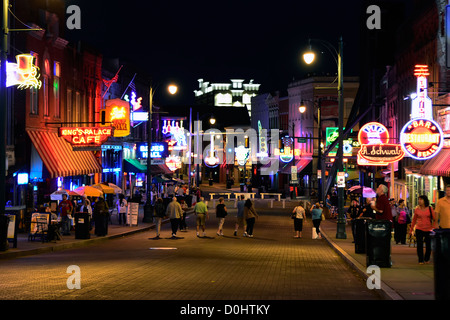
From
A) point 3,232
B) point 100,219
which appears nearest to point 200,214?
point 100,219

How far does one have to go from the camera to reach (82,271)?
17.1m

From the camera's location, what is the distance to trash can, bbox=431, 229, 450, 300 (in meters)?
11.4

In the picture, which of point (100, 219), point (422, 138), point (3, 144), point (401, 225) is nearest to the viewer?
point (3, 144)

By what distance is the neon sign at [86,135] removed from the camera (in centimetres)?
3434

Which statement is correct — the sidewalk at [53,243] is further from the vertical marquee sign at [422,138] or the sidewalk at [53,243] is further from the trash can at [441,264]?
the trash can at [441,264]

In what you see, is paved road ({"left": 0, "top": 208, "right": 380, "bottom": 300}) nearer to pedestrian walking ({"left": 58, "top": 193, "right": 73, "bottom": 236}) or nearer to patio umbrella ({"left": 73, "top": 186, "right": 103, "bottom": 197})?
pedestrian walking ({"left": 58, "top": 193, "right": 73, "bottom": 236})

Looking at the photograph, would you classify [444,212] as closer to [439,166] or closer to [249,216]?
[439,166]

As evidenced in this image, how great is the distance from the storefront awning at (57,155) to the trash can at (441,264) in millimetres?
24567

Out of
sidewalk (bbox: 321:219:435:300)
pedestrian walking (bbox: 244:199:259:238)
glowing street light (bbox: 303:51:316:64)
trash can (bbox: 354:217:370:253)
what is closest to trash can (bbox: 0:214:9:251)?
sidewalk (bbox: 321:219:435:300)

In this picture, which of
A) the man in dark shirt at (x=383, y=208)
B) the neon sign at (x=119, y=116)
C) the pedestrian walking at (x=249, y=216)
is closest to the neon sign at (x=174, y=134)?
the neon sign at (x=119, y=116)

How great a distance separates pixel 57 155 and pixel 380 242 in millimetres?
21267

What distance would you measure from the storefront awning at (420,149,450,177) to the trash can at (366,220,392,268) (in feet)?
29.1

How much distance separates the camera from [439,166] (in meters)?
28.3
